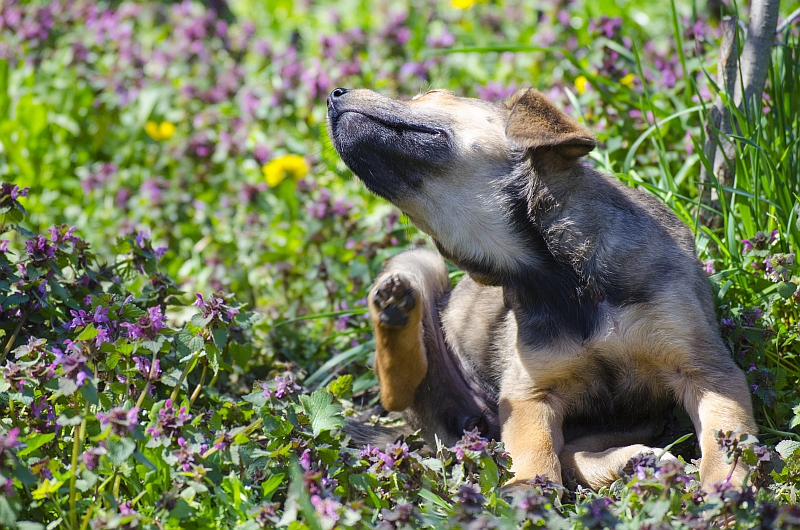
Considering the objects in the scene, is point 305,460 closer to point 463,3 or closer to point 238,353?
point 238,353

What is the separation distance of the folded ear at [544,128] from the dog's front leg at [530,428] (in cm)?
102

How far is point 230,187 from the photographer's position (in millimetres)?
6559

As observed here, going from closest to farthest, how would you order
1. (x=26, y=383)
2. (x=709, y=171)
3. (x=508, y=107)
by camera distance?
(x=26, y=383)
(x=508, y=107)
(x=709, y=171)

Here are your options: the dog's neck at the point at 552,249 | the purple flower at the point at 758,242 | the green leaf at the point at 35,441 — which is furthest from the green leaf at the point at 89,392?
the purple flower at the point at 758,242

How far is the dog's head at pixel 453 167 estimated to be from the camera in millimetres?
3832

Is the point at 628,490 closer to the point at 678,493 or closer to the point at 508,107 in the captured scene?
the point at 678,493

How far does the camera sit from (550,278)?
12.6ft

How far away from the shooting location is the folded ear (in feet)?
11.7

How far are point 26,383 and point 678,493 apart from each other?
2.23 m

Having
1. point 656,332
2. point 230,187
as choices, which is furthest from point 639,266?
point 230,187

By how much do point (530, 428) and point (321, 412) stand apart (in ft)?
3.19

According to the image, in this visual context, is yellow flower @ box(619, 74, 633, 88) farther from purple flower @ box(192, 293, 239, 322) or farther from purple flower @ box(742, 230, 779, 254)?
purple flower @ box(192, 293, 239, 322)

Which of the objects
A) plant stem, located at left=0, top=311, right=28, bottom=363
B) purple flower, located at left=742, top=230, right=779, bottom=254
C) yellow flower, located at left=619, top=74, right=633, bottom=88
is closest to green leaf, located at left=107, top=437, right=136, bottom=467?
plant stem, located at left=0, top=311, right=28, bottom=363

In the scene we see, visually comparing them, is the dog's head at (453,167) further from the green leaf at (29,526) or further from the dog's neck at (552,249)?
the green leaf at (29,526)
